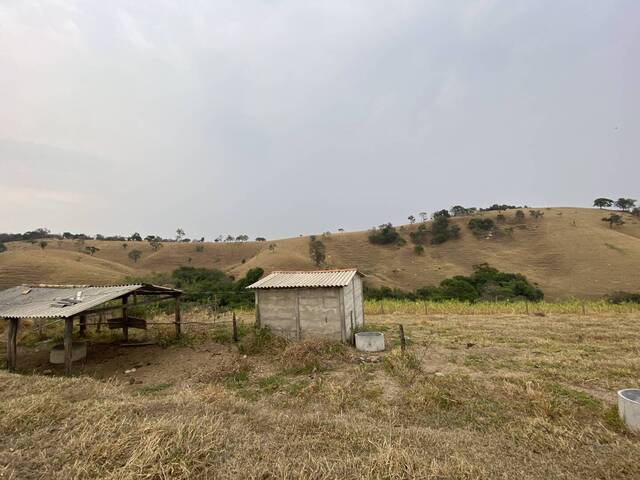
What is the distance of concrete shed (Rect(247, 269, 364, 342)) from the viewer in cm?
1285

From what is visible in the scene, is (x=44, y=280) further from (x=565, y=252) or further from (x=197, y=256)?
(x=565, y=252)

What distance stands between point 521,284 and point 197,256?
56.7 metres

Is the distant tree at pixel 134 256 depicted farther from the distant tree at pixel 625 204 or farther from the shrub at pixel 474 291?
the distant tree at pixel 625 204

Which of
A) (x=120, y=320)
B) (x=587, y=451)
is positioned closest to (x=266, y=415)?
(x=587, y=451)

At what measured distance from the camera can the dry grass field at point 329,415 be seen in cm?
424

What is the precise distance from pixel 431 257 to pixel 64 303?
55.4 metres

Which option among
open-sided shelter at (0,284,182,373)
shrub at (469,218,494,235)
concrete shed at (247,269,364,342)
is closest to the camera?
open-sided shelter at (0,284,182,373)

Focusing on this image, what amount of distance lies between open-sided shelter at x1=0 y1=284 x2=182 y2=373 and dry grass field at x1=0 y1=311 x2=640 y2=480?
5.45ft

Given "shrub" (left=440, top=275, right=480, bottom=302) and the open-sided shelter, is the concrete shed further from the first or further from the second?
"shrub" (left=440, top=275, right=480, bottom=302)

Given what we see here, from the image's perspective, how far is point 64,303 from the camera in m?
10.9

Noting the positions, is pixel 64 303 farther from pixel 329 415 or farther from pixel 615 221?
pixel 615 221

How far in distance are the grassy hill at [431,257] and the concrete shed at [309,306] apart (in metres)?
32.9

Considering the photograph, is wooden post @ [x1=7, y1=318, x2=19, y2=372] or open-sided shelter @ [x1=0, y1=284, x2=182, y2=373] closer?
open-sided shelter @ [x1=0, y1=284, x2=182, y2=373]

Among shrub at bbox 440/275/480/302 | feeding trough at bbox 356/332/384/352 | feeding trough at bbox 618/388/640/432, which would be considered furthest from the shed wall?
shrub at bbox 440/275/480/302
